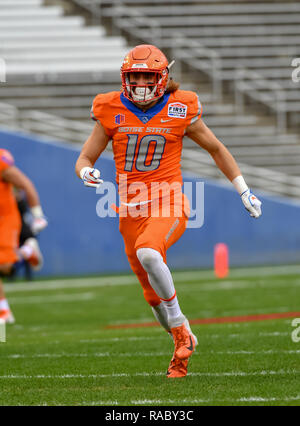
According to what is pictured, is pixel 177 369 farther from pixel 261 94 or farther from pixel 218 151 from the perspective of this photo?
pixel 261 94

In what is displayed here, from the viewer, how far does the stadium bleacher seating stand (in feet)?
58.5

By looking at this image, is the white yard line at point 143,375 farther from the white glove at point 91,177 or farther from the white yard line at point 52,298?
the white yard line at point 52,298

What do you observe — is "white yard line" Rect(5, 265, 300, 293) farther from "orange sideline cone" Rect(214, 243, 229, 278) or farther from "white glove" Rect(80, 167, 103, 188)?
"white glove" Rect(80, 167, 103, 188)

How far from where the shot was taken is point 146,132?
515 cm

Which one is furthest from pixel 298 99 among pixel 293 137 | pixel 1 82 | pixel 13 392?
pixel 13 392

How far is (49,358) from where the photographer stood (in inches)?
231

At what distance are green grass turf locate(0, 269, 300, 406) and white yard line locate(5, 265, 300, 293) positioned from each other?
7.67 ft

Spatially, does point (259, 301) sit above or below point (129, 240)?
below

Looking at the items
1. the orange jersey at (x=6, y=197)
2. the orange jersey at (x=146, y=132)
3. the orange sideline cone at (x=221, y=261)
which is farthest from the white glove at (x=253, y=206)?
the orange sideline cone at (x=221, y=261)

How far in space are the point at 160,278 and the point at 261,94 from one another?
1383 cm

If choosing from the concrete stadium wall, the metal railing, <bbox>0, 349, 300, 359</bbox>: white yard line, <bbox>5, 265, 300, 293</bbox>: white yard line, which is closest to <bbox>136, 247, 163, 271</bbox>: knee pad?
<bbox>0, 349, 300, 359</bbox>: white yard line

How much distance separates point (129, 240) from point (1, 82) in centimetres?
1289

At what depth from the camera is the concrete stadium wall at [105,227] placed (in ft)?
52.2
